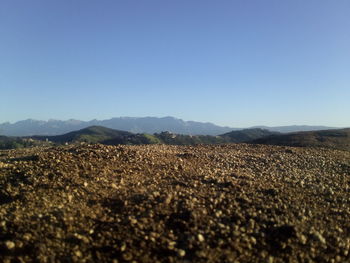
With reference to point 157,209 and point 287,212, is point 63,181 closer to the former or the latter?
point 157,209

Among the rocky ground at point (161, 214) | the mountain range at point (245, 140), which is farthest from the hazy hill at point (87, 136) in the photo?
the rocky ground at point (161, 214)

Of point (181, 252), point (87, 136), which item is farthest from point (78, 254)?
point (87, 136)

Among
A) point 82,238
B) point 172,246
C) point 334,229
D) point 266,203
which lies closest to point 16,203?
point 82,238

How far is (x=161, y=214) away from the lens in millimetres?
6457

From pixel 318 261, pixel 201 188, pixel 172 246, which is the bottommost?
pixel 318 261

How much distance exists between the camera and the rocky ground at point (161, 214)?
5445 mm

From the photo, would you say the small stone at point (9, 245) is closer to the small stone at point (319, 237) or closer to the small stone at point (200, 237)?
the small stone at point (200, 237)

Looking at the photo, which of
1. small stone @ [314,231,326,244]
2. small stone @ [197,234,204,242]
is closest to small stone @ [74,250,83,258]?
small stone @ [197,234,204,242]

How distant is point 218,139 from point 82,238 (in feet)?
337

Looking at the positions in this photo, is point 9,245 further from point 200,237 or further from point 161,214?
point 200,237

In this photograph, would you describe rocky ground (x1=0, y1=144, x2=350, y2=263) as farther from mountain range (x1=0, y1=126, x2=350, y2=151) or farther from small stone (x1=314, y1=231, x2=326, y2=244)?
mountain range (x1=0, y1=126, x2=350, y2=151)

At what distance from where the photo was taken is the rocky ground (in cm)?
545

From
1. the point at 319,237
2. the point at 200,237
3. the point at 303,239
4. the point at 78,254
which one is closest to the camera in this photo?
the point at 78,254

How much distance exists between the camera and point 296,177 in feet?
34.2
